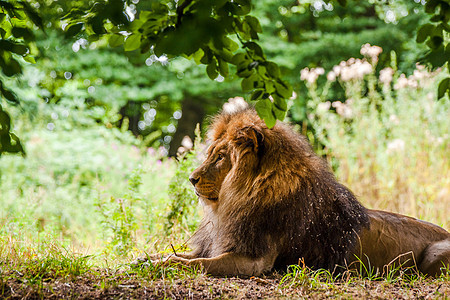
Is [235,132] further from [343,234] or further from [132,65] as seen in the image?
[132,65]

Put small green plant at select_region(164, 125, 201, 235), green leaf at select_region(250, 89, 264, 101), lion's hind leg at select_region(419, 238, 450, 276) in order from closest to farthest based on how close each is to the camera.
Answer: green leaf at select_region(250, 89, 264, 101) → lion's hind leg at select_region(419, 238, 450, 276) → small green plant at select_region(164, 125, 201, 235)

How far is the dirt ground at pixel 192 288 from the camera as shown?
242cm

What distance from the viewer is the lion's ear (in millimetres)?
3502

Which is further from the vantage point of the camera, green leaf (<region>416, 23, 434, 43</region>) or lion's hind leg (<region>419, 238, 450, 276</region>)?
lion's hind leg (<region>419, 238, 450, 276</region>)

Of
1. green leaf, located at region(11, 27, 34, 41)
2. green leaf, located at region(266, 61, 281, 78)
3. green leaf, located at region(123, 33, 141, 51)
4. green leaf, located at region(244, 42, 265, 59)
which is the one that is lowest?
green leaf, located at region(11, 27, 34, 41)

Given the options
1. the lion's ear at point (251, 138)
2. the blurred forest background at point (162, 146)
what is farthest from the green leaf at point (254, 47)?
the lion's ear at point (251, 138)

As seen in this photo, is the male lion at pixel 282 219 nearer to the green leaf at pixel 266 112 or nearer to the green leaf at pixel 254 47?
the green leaf at pixel 266 112

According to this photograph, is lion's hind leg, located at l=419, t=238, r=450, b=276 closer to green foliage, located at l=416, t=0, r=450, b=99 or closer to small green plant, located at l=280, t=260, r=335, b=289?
small green plant, located at l=280, t=260, r=335, b=289

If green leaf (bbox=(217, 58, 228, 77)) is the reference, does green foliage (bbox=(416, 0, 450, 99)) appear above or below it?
above

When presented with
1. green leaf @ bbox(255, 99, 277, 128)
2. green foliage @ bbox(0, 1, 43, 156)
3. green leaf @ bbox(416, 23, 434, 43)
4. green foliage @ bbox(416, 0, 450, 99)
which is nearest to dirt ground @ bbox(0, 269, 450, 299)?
green foliage @ bbox(0, 1, 43, 156)

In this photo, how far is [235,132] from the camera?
3633mm

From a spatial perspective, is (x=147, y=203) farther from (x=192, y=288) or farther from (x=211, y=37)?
(x=211, y=37)

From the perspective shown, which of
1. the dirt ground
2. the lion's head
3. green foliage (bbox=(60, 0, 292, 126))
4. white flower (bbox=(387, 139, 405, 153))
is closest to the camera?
green foliage (bbox=(60, 0, 292, 126))

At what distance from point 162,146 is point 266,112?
22.2 ft
